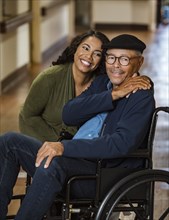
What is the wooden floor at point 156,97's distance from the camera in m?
4.47

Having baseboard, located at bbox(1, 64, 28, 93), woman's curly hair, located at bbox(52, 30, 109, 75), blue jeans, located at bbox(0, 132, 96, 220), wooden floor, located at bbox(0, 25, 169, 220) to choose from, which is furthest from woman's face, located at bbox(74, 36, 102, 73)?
baseboard, located at bbox(1, 64, 28, 93)

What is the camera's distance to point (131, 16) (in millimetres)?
14039

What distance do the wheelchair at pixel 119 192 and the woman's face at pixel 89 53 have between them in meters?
0.59

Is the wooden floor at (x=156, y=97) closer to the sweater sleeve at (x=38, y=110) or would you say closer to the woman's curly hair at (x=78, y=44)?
the sweater sleeve at (x=38, y=110)

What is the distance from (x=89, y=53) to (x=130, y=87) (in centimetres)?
52

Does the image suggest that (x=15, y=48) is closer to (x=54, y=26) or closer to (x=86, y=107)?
(x=54, y=26)

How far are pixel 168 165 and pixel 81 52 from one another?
169 cm

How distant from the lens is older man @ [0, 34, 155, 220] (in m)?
2.55

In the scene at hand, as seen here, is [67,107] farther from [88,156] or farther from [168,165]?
[168,165]

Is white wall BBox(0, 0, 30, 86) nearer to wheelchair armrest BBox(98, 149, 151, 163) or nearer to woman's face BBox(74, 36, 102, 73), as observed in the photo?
woman's face BBox(74, 36, 102, 73)

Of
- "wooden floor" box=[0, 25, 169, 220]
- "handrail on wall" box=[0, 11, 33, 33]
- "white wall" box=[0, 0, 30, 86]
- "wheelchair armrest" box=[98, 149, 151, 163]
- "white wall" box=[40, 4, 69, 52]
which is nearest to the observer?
"wheelchair armrest" box=[98, 149, 151, 163]

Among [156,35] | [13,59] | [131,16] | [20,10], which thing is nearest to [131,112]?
[13,59]

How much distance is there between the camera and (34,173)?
2682 millimetres

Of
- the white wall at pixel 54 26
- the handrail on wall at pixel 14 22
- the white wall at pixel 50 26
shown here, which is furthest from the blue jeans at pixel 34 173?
the white wall at pixel 54 26
